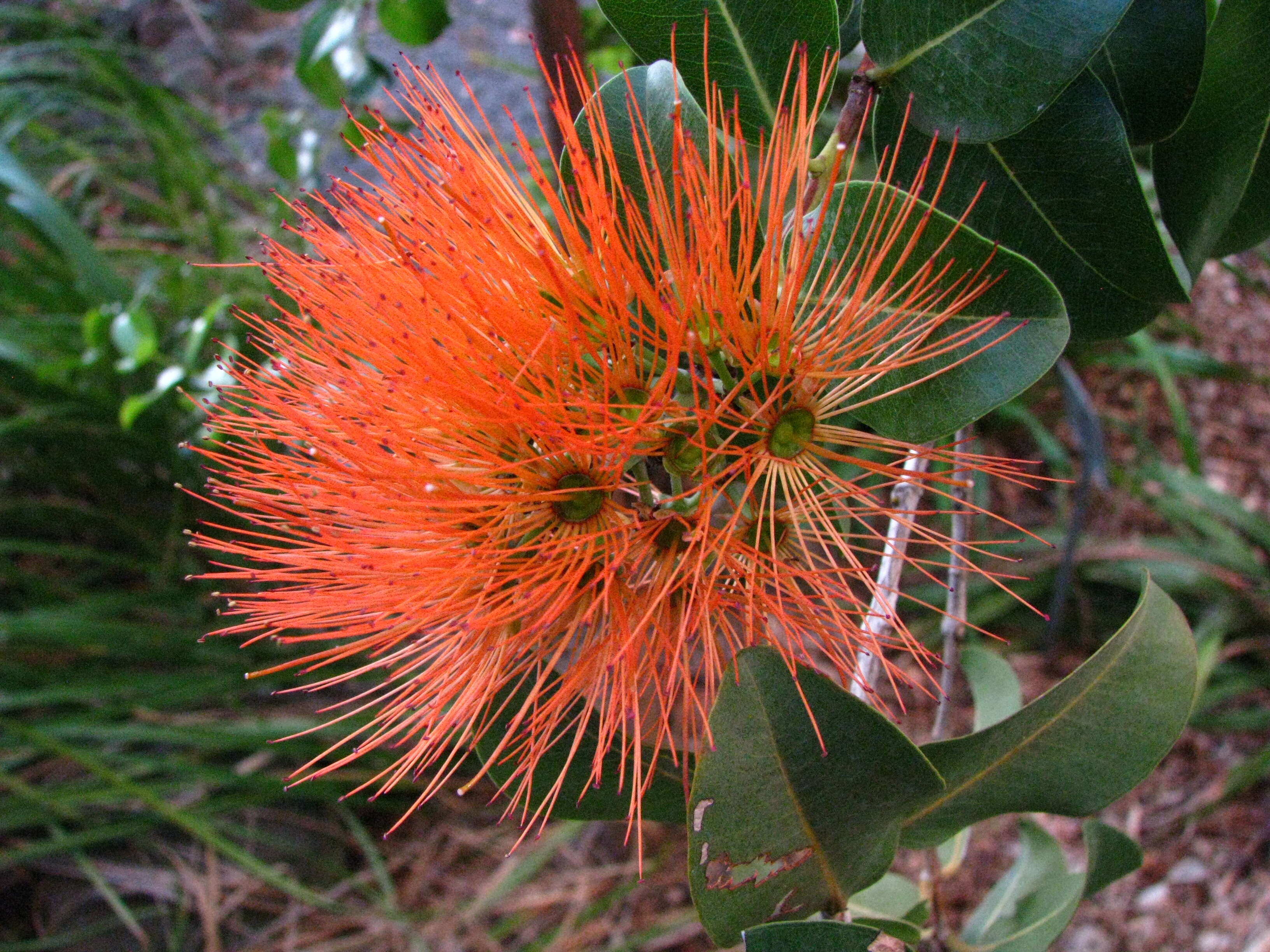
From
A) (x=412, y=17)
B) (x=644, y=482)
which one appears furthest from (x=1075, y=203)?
(x=412, y=17)

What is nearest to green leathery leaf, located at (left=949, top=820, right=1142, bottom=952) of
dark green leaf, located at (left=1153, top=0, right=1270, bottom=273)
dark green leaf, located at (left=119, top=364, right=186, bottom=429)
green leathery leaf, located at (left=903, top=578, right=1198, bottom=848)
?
green leathery leaf, located at (left=903, top=578, right=1198, bottom=848)

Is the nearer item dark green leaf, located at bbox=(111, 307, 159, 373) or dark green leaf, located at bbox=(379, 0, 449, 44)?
dark green leaf, located at bbox=(379, 0, 449, 44)

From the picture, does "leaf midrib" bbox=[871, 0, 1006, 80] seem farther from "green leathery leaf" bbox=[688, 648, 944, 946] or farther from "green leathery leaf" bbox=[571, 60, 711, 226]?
"green leathery leaf" bbox=[688, 648, 944, 946]

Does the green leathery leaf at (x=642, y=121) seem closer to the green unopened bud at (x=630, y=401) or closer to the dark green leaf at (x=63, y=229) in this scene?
the green unopened bud at (x=630, y=401)

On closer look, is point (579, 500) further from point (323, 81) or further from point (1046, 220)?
point (323, 81)

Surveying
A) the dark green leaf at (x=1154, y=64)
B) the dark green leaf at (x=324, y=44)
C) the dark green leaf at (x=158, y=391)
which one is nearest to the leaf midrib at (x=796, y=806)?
the dark green leaf at (x=1154, y=64)

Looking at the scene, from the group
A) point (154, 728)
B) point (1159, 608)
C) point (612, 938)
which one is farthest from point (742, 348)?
point (154, 728)
